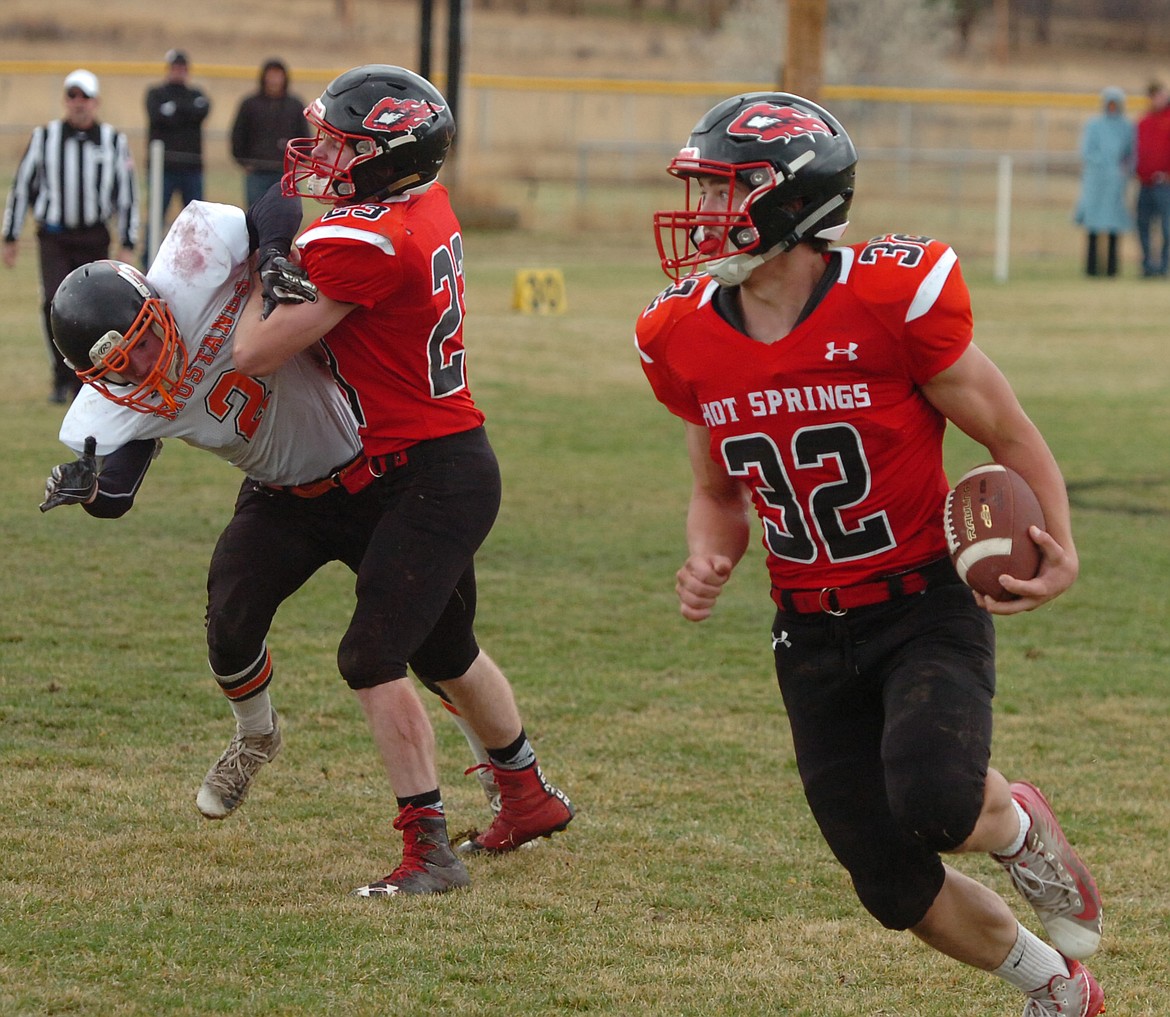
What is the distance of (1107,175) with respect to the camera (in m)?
20.6

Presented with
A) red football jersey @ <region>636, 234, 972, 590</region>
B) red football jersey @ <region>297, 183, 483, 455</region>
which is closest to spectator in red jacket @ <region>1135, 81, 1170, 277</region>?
red football jersey @ <region>297, 183, 483, 455</region>

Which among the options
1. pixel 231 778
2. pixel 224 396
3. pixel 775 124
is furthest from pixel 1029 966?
pixel 224 396

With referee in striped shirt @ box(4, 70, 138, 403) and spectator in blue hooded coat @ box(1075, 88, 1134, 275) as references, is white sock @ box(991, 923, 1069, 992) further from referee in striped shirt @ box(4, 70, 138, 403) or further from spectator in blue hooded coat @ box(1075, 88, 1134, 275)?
spectator in blue hooded coat @ box(1075, 88, 1134, 275)

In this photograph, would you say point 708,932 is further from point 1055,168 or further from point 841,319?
point 1055,168

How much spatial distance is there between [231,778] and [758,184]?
2142mm

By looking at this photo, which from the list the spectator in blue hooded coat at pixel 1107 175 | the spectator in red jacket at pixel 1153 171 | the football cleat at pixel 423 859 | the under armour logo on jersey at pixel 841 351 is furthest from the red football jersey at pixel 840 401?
the spectator in blue hooded coat at pixel 1107 175

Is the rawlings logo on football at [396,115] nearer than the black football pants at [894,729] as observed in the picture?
No

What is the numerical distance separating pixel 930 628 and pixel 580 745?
7.21 ft

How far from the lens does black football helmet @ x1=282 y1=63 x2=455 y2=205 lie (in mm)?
4160

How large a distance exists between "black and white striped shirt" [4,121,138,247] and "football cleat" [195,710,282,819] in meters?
6.84

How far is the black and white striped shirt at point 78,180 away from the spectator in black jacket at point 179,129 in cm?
600

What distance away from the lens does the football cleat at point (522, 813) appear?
448 centimetres

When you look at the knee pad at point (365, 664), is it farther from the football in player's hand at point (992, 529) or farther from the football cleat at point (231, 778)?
the football in player's hand at point (992, 529)

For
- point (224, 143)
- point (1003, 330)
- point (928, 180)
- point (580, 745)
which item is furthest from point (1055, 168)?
point (580, 745)
